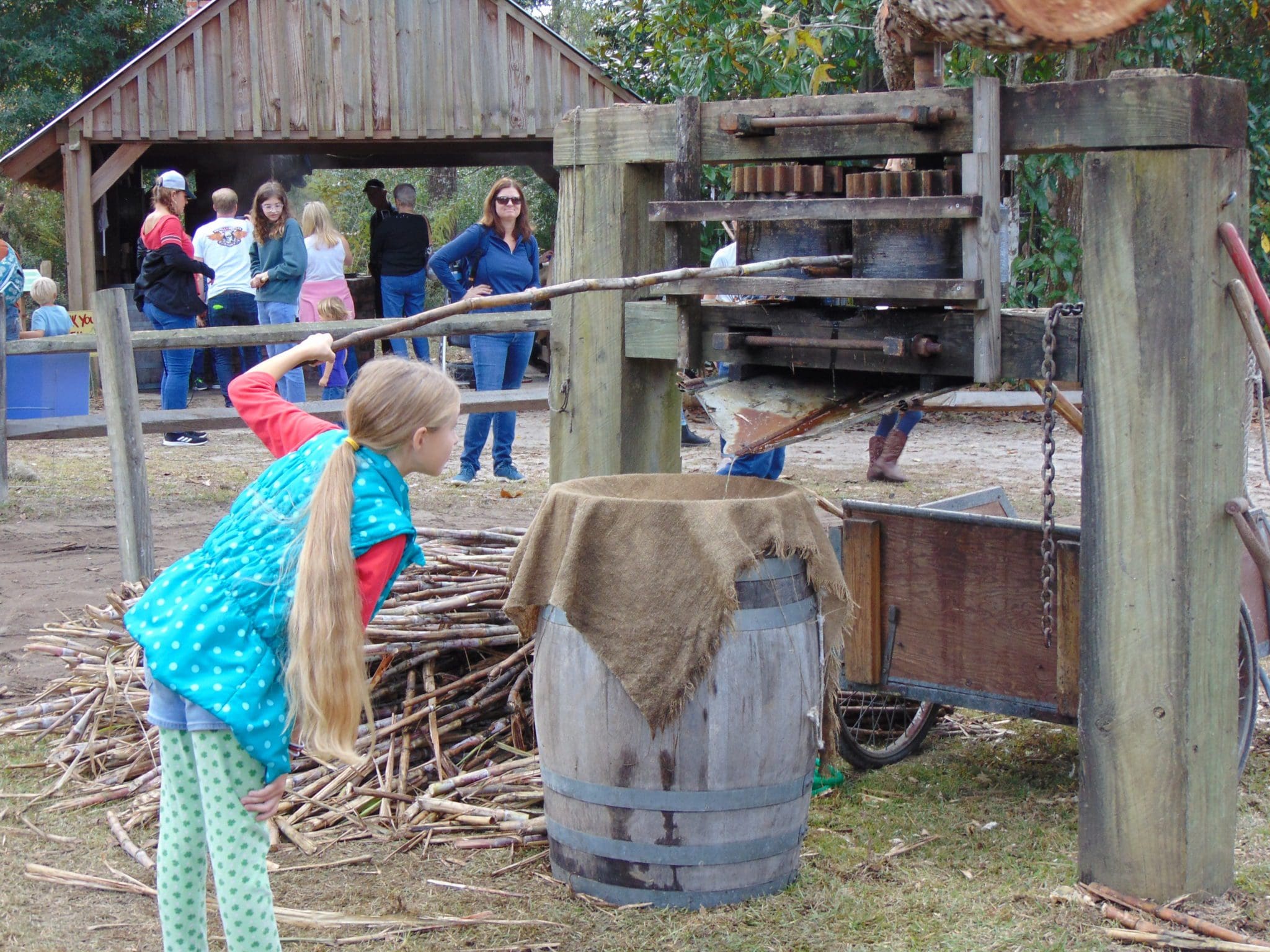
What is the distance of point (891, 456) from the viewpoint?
927 centimetres

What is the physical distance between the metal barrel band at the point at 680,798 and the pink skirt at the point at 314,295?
8278 mm

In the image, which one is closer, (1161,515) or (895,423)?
(1161,515)

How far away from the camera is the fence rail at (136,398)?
5.99 metres

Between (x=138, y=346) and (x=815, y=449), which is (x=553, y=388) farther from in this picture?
(x=815, y=449)

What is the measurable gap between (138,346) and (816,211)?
4470 mm

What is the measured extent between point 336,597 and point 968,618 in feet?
6.63

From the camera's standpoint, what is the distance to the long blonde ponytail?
2533 mm

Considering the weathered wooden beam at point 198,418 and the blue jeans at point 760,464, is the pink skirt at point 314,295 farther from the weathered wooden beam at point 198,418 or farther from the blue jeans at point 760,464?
the blue jeans at point 760,464

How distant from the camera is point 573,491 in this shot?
3.36 metres


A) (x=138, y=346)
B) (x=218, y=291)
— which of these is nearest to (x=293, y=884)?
(x=138, y=346)

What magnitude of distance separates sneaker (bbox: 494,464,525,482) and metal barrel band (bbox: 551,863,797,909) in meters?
5.96

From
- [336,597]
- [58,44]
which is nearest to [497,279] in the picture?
[336,597]

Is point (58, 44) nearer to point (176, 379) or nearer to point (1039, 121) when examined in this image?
point (176, 379)

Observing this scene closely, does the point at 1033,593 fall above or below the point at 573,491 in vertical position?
below
